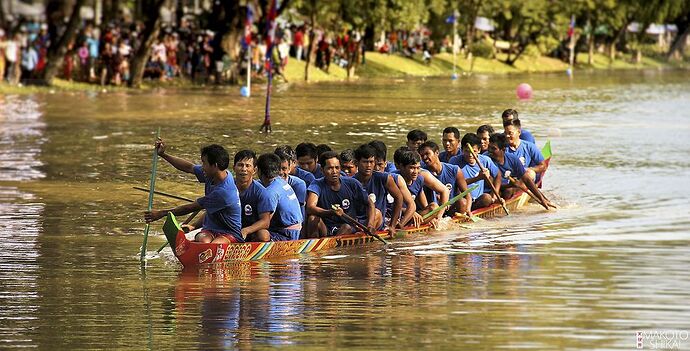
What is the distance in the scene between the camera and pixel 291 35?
54.2 m

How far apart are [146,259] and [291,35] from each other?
39.9m

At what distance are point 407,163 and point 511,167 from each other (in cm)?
342

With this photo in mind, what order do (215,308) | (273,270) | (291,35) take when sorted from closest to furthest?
(215,308) < (273,270) < (291,35)

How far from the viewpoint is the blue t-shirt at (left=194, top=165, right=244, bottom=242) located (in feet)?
44.7

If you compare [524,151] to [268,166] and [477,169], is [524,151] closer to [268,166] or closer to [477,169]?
[477,169]

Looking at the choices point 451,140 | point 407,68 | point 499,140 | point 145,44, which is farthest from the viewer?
point 407,68

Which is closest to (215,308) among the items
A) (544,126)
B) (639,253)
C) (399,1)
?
(639,253)

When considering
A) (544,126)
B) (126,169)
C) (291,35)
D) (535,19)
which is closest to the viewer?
(126,169)

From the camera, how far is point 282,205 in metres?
14.4

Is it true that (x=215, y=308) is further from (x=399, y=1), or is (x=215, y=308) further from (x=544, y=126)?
(x=399, y=1)

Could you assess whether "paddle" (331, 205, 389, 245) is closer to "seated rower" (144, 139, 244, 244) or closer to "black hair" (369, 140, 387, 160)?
"black hair" (369, 140, 387, 160)

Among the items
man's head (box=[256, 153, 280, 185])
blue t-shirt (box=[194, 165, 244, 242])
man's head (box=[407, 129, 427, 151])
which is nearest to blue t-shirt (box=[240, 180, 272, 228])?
man's head (box=[256, 153, 280, 185])

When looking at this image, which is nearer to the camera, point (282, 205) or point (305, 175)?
point (282, 205)

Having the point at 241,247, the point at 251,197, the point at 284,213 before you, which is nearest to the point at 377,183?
the point at 284,213
